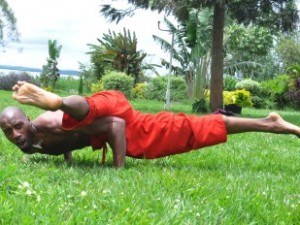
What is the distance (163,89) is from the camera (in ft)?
103

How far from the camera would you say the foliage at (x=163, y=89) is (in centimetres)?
3039

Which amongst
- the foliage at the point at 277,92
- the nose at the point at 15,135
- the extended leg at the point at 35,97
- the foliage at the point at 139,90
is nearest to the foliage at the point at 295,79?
the foliage at the point at 277,92

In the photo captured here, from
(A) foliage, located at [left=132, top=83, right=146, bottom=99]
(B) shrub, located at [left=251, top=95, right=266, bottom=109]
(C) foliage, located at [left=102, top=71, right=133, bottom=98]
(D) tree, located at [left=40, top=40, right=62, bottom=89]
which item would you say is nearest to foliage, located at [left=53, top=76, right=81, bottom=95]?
(D) tree, located at [left=40, top=40, right=62, bottom=89]

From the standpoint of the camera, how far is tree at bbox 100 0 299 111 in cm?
1752

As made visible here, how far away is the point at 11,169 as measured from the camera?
3.70 m

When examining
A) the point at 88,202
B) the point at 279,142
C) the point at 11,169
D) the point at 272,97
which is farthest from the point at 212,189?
the point at 272,97

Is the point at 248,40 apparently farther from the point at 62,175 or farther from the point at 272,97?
the point at 62,175

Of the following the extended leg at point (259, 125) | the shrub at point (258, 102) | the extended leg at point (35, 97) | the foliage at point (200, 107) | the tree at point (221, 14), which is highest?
the tree at point (221, 14)

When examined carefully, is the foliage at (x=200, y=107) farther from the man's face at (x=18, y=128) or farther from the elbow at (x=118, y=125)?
the man's face at (x=18, y=128)

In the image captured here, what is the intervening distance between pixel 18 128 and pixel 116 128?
0.78 meters

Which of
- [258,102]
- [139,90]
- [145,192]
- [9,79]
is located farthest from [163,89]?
[145,192]

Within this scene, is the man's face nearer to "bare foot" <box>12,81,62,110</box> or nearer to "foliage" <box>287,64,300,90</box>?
"bare foot" <box>12,81,62,110</box>

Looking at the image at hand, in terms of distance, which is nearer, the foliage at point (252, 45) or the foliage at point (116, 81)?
the foliage at point (116, 81)

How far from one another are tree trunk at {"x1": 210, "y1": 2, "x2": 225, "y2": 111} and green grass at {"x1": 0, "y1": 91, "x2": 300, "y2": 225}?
12.8m
